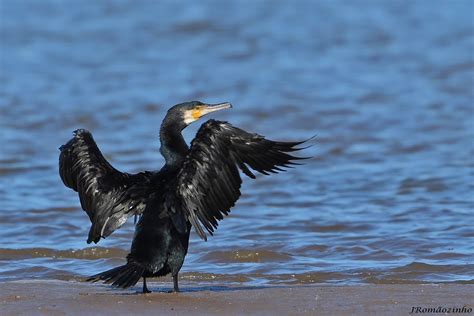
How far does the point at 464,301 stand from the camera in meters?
7.37

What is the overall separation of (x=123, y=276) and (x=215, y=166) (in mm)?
1022

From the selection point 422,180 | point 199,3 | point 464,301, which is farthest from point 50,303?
point 199,3

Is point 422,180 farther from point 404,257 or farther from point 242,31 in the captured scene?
point 242,31

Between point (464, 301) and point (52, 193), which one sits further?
point (52, 193)

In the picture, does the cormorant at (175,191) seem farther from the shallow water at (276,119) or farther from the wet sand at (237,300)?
the shallow water at (276,119)

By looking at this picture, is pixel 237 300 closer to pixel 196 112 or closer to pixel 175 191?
pixel 175 191

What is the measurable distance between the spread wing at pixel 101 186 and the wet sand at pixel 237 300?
1.75 feet

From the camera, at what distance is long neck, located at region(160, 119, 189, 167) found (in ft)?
27.0

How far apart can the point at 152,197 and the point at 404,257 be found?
2501 mm

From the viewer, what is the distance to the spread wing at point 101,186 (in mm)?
8117

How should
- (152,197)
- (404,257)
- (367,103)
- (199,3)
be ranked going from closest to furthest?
(152,197) < (404,257) < (367,103) < (199,3)

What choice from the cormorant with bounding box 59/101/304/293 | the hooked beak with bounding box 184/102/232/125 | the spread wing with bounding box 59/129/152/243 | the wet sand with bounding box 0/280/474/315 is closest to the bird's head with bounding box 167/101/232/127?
the hooked beak with bounding box 184/102/232/125

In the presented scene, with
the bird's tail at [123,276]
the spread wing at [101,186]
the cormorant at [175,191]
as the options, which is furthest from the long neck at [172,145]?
the bird's tail at [123,276]

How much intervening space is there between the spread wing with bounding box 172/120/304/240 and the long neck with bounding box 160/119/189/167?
0.34 meters
